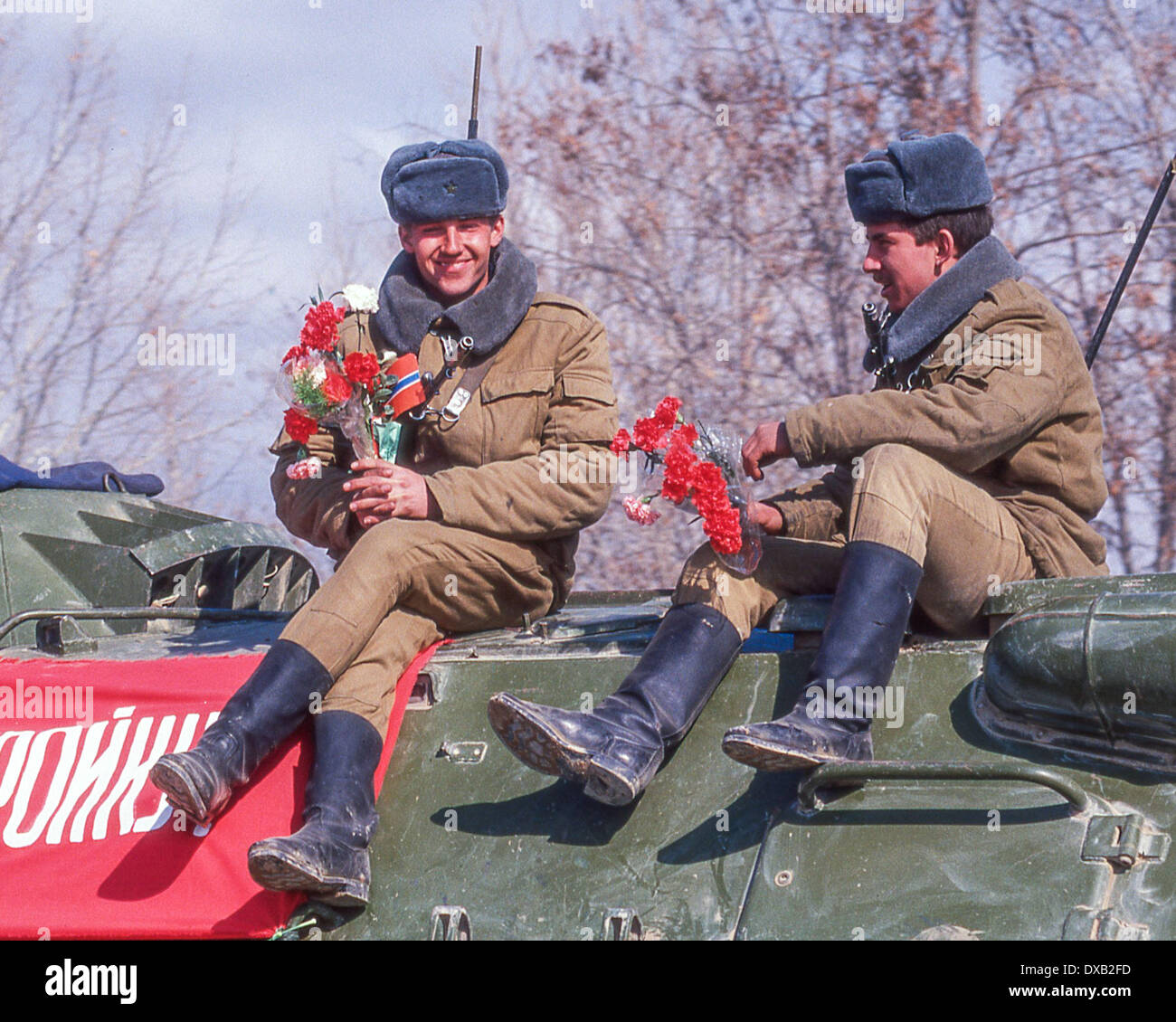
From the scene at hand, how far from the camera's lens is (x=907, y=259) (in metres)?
4.62

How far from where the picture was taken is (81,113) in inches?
500

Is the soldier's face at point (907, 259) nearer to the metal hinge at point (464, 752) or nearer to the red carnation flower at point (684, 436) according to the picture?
the red carnation flower at point (684, 436)

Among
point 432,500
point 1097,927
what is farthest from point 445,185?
point 1097,927

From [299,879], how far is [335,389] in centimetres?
127

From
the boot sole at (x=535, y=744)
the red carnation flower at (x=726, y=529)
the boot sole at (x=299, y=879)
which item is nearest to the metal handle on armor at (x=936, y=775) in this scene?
the boot sole at (x=535, y=744)

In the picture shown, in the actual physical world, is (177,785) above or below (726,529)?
below

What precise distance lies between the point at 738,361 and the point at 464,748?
19.9 ft

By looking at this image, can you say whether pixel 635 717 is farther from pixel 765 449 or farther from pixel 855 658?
pixel 765 449

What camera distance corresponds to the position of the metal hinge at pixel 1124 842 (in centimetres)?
358

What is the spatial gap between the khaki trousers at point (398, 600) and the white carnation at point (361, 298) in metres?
0.67

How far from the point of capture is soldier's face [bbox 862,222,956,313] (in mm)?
4609

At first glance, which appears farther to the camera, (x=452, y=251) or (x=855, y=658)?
(x=452, y=251)
